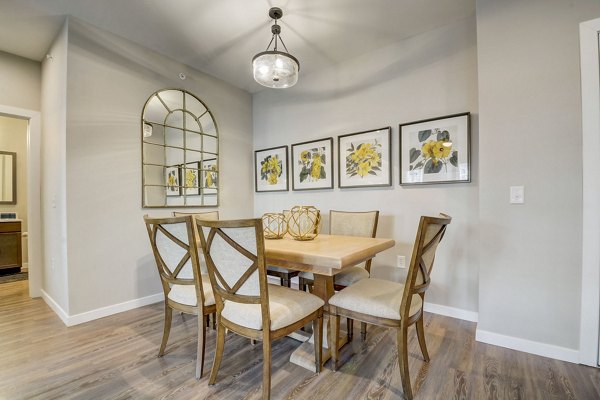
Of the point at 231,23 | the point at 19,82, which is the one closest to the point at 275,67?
the point at 231,23

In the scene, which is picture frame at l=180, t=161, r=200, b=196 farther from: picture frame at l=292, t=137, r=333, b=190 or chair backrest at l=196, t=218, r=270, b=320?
chair backrest at l=196, t=218, r=270, b=320

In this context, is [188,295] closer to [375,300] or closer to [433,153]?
[375,300]

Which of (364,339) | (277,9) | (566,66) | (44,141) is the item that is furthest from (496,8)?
(44,141)

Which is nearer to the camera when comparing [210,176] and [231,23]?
[231,23]

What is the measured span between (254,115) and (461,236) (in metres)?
3.00

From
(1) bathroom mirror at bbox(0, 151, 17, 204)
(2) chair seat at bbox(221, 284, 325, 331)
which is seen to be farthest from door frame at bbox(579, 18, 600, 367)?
(1) bathroom mirror at bbox(0, 151, 17, 204)

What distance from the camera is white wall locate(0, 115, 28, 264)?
4.23m

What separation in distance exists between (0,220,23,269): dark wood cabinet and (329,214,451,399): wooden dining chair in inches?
195

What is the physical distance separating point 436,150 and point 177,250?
2258mm

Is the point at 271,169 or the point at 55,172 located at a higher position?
the point at 271,169

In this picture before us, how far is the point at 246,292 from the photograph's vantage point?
1.36 m

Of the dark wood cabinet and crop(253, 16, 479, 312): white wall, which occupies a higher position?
crop(253, 16, 479, 312): white wall

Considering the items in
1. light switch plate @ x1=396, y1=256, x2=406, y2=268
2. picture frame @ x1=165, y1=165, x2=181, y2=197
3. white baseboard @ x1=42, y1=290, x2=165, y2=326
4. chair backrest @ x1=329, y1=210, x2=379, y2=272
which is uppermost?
picture frame @ x1=165, y1=165, x2=181, y2=197

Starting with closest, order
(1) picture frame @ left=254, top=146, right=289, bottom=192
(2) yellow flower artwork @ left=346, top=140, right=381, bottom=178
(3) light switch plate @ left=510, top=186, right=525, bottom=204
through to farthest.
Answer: (3) light switch plate @ left=510, top=186, right=525, bottom=204 < (2) yellow flower artwork @ left=346, top=140, right=381, bottom=178 < (1) picture frame @ left=254, top=146, right=289, bottom=192
